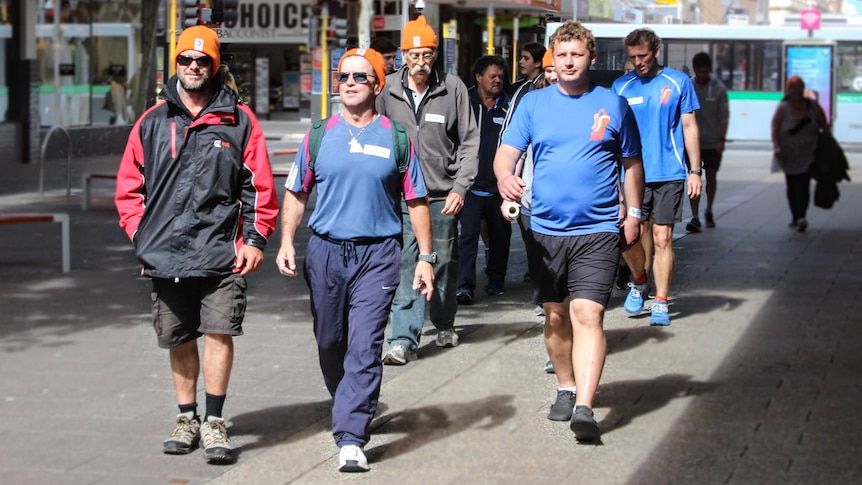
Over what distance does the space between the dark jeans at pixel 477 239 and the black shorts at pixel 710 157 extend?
5.13 m

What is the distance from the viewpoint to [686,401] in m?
6.96

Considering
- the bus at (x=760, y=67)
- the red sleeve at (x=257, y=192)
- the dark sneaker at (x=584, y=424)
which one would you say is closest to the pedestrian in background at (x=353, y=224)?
the red sleeve at (x=257, y=192)

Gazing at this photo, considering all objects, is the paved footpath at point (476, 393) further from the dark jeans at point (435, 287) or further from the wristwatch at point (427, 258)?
the wristwatch at point (427, 258)

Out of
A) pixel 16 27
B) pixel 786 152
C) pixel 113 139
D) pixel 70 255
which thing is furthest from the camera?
pixel 113 139

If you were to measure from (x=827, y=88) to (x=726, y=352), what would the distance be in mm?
28634

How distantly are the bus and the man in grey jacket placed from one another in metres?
27.9

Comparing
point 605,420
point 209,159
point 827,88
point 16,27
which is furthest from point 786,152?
point 827,88

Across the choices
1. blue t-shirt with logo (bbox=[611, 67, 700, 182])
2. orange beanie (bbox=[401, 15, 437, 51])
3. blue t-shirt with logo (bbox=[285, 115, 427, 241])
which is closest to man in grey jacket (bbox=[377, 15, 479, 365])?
orange beanie (bbox=[401, 15, 437, 51])

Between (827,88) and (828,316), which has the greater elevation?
(827,88)

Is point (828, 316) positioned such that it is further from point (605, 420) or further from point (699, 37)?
point (699, 37)

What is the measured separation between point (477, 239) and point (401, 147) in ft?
14.3

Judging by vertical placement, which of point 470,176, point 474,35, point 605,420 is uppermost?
point 474,35

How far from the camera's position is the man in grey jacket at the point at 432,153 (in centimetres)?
785

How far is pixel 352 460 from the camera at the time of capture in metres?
Result: 5.59
